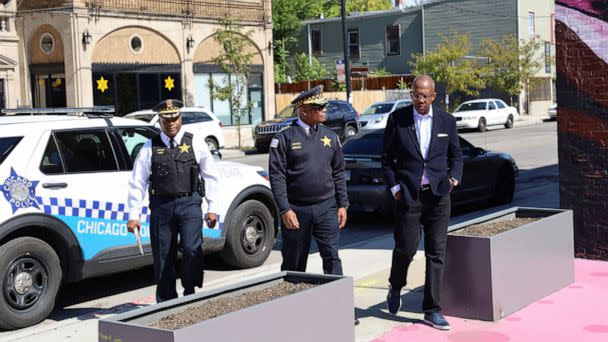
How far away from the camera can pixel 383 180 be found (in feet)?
38.5

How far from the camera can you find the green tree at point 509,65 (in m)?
44.3

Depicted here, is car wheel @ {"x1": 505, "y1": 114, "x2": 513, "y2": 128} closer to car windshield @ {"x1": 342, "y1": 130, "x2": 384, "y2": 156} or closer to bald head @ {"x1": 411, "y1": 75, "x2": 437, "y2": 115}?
car windshield @ {"x1": 342, "y1": 130, "x2": 384, "y2": 156}

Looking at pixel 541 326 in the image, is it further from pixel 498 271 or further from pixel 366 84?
pixel 366 84

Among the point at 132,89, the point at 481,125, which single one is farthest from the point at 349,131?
the point at 481,125

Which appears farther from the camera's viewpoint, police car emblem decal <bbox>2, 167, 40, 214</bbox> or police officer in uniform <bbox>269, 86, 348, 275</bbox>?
police car emblem decal <bbox>2, 167, 40, 214</bbox>

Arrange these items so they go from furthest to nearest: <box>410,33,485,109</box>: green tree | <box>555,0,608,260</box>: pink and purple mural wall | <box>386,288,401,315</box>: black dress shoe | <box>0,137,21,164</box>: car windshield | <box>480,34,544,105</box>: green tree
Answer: <box>480,34,544,105</box>: green tree, <box>410,33,485,109</box>: green tree, <box>555,0,608,260</box>: pink and purple mural wall, <box>0,137,21,164</box>: car windshield, <box>386,288,401,315</box>: black dress shoe

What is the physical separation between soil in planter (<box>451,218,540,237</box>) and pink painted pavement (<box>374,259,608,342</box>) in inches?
26.0

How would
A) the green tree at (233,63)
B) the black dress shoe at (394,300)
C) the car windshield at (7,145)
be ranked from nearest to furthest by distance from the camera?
the black dress shoe at (394,300)
the car windshield at (7,145)
the green tree at (233,63)

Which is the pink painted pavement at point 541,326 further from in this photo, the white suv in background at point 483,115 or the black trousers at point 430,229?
the white suv in background at point 483,115

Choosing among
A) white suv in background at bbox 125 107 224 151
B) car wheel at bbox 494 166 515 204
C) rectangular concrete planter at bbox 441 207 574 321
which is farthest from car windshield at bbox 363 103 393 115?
rectangular concrete planter at bbox 441 207 574 321

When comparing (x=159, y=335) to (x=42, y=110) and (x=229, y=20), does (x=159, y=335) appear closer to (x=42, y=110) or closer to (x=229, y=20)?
(x=42, y=110)

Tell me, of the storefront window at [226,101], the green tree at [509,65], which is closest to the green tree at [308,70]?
the green tree at [509,65]

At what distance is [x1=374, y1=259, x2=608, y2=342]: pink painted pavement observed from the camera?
6074 millimetres

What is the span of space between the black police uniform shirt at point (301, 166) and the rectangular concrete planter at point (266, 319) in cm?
90
